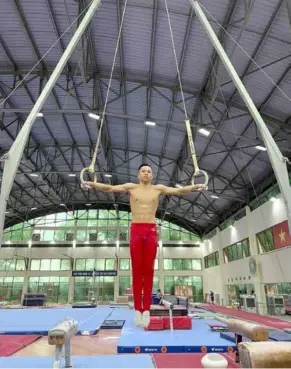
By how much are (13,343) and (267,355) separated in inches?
304

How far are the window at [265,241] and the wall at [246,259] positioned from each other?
13.3 inches

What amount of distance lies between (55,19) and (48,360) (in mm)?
12034

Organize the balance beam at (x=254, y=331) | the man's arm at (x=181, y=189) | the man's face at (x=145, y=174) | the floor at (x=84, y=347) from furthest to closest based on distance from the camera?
the floor at (x=84, y=347)
the balance beam at (x=254, y=331)
the man's face at (x=145, y=174)
the man's arm at (x=181, y=189)

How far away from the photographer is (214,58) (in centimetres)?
1304

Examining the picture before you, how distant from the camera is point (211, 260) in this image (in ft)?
112

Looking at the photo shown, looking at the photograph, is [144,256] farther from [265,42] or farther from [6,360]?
[265,42]

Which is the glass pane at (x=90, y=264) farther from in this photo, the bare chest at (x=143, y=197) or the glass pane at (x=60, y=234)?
the bare chest at (x=143, y=197)

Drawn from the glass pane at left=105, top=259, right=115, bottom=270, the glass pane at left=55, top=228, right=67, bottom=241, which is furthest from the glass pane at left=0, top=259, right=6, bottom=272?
the glass pane at left=105, top=259, right=115, bottom=270

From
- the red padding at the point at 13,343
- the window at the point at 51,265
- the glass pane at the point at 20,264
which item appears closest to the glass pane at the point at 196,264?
the window at the point at 51,265

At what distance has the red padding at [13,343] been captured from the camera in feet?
25.2

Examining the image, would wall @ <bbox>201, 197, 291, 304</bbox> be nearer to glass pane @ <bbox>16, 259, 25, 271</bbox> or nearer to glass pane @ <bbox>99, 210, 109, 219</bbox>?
glass pane @ <bbox>99, 210, 109, 219</bbox>

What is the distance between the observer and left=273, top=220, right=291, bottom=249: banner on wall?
18.4 m

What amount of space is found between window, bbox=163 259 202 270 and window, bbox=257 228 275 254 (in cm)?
1455

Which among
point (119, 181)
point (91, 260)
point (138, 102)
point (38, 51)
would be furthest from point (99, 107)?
point (91, 260)
